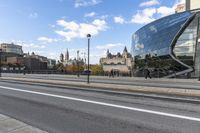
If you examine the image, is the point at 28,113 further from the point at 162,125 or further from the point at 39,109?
the point at 162,125

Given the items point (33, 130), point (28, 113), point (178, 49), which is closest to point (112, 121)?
point (33, 130)

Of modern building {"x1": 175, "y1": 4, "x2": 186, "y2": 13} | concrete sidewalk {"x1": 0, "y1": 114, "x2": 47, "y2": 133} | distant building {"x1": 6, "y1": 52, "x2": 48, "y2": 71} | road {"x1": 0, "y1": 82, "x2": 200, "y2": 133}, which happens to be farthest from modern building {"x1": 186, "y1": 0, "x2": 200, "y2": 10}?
distant building {"x1": 6, "y1": 52, "x2": 48, "y2": 71}

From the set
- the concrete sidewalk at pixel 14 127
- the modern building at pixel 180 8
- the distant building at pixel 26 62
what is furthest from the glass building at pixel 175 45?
the distant building at pixel 26 62

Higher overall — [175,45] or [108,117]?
[175,45]

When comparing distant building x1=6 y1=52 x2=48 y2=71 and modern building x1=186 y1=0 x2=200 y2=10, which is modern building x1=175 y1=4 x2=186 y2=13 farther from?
distant building x1=6 y1=52 x2=48 y2=71

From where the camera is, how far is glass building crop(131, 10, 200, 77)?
175 feet

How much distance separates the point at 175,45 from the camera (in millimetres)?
58344

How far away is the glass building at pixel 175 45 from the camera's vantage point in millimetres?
53219

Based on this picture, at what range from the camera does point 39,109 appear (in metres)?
11.7

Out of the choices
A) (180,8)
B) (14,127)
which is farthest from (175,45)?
(14,127)

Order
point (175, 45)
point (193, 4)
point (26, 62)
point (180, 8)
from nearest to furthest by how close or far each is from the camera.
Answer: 1. point (175, 45)
2. point (193, 4)
3. point (180, 8)
4. point (26, 62)

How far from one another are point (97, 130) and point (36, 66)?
542ft

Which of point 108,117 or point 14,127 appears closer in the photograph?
point 14,127

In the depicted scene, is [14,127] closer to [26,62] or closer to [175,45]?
[175,45]
